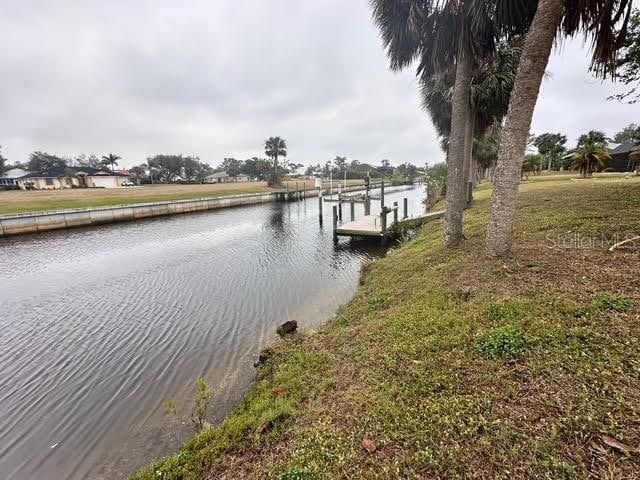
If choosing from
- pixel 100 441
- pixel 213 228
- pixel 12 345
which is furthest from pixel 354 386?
pixel 213 228

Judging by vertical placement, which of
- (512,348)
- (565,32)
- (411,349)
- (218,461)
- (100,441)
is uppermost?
(565,32)

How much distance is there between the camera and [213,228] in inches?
833

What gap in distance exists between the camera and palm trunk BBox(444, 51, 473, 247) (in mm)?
6754

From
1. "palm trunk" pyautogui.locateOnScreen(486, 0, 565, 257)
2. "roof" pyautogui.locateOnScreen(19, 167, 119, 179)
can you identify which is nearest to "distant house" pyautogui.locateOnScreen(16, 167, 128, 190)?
"roof" pyautogui.locateOnScreen(19, 167, 119, 179)

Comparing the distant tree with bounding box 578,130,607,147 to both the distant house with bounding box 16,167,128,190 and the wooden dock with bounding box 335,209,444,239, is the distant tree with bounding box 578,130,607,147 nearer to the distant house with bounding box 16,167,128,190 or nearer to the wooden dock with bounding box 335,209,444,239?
the wooden dock with bounding box 335,209,444,239

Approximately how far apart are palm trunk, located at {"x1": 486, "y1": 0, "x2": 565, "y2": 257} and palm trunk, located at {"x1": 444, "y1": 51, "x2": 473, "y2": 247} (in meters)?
1.89

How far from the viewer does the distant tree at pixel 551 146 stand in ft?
172

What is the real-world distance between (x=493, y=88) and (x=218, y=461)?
1146 centimetres

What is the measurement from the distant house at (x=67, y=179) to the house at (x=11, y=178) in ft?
2.71

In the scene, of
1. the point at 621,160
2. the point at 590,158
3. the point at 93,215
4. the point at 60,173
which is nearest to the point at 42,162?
the point at 60,173

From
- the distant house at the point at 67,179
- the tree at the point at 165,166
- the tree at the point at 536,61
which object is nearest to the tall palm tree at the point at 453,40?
the tree at the point at 536,61

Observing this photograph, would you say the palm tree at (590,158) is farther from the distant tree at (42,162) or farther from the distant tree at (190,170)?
the distant tree at (42,162)

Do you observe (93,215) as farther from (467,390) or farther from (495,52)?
(467,390)

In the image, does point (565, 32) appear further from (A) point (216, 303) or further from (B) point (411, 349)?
(A) point (216, 303)
